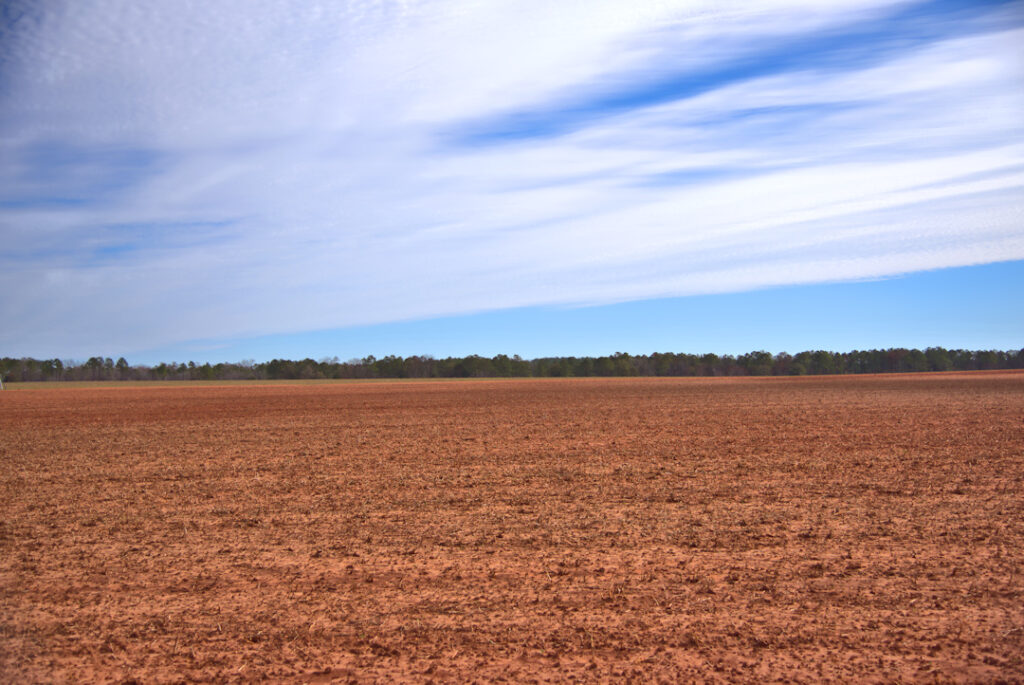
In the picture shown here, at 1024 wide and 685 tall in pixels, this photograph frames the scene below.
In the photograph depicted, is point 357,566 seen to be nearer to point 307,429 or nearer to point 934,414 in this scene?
point 307,429

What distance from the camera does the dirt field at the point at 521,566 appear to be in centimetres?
482

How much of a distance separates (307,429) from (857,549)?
18.1 m

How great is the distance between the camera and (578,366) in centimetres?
14238

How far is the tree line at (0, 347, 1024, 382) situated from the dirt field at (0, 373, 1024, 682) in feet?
392

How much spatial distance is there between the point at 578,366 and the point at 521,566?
447 ft

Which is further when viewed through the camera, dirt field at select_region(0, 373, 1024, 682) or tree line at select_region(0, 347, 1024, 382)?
tree line at select_region(0, 347, 1024, 382)

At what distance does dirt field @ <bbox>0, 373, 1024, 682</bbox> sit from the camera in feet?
15.8

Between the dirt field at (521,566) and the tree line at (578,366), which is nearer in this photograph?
the dirt field at (521,566)

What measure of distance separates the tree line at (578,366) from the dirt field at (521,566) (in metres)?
120

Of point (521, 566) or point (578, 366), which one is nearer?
point (521, 566)

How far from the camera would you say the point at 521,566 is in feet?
22.5

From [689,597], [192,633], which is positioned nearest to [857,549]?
[689,597]

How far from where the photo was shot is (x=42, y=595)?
6242 millimetres

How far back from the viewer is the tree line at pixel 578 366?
437 feet
